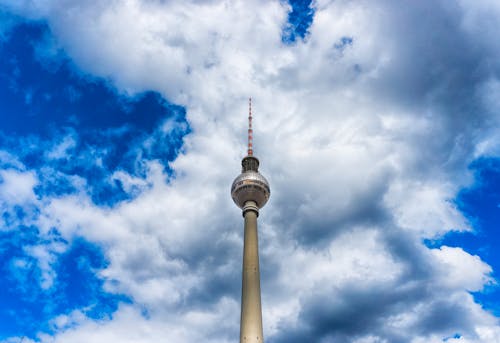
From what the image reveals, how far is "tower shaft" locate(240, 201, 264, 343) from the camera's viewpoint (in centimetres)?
8139

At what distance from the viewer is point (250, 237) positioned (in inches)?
3784

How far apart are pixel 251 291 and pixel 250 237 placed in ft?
43.1

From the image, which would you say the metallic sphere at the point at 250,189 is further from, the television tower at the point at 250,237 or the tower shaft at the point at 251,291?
the tower shaft at the point at 251,291

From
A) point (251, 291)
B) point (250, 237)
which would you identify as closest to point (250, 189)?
point (250, 237)

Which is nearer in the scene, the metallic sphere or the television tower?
the television tower

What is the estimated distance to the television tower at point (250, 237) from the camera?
271 ft

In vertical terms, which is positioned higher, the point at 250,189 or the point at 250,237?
the point at 250,189

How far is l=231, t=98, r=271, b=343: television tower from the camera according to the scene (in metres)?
82.5

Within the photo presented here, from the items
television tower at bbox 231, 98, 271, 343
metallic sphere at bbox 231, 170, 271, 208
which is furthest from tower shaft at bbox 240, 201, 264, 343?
metallic sphere at bbox 231, 170, 271, 208

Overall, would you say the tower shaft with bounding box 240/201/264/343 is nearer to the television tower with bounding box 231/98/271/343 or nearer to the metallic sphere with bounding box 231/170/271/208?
the television tower with bounding box 231/98/271/343

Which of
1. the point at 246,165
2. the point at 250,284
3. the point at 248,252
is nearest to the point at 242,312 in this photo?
the point at 250,284

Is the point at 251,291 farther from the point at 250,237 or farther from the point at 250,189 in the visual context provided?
the point at 250,189

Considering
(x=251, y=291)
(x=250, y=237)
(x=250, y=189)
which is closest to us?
(x=251, y=291)

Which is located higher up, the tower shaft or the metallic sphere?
the metallic sphere
